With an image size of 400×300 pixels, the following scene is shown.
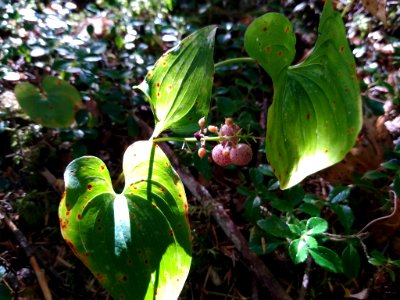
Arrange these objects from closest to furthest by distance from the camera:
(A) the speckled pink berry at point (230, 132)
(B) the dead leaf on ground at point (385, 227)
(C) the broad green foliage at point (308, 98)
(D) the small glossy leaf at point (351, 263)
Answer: (C) the broad green foliage at point (308, 98), (A) the speckled pink berry at point (230, 132), (D) the small glossy leaf at point (351, 263), (B) the dead leaf on ground at point (385, 227)

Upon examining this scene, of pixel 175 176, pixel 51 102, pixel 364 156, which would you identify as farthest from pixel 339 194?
pixel 51 102

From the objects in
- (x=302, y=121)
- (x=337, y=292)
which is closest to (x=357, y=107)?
(x=302, y=121)

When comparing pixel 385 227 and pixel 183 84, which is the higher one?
pixel 183 84

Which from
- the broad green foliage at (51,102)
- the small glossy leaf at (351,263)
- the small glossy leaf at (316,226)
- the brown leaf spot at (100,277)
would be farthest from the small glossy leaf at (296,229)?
the broad green foliage at (51,102)

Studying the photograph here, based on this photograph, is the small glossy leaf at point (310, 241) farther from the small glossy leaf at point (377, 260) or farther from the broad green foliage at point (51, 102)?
the broad green foliage at point (51, 102)

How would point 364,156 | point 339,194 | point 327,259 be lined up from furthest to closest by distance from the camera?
point 364,156, point 339,194, point 327,259

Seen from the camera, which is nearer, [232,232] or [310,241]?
[310,241]

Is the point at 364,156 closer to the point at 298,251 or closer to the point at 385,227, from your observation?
the point at 385,227
